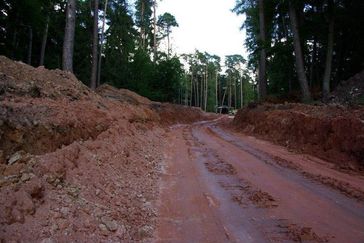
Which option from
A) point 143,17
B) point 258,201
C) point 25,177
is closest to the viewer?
point 25,177

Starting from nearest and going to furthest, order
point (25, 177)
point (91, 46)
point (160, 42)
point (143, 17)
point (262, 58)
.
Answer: point (25, 177) < point (262, 58) < point (91, 46) < point (143, 17) < point (160, 42)

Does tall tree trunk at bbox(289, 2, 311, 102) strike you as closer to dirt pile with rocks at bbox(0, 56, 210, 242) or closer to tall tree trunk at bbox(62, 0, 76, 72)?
dirt pile with rocks at bbox(0, 56, 210, 242)

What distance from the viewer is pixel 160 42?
50.8 metres

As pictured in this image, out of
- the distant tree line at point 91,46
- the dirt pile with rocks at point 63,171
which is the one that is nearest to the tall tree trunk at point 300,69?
the dirt pile with rocks at point 63,171

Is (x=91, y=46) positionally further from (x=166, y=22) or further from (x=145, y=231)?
(x=145, y=231)

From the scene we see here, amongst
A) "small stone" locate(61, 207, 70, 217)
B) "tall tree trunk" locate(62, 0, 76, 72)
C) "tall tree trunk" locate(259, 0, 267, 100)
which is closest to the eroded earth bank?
"small stone" locate(61, 207, 70, 217)

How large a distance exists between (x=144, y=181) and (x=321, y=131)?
22.1 ft

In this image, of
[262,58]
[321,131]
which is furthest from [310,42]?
[321,131]

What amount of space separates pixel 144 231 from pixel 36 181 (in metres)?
1.65

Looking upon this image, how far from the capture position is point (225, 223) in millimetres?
5477

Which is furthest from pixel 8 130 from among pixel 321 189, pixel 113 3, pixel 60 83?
pixel 113 3

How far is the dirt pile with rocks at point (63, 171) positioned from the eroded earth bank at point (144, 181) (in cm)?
2

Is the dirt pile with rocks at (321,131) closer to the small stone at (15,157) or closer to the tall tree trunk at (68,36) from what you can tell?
the small stone at (15,157)

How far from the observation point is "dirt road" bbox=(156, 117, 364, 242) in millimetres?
5086
